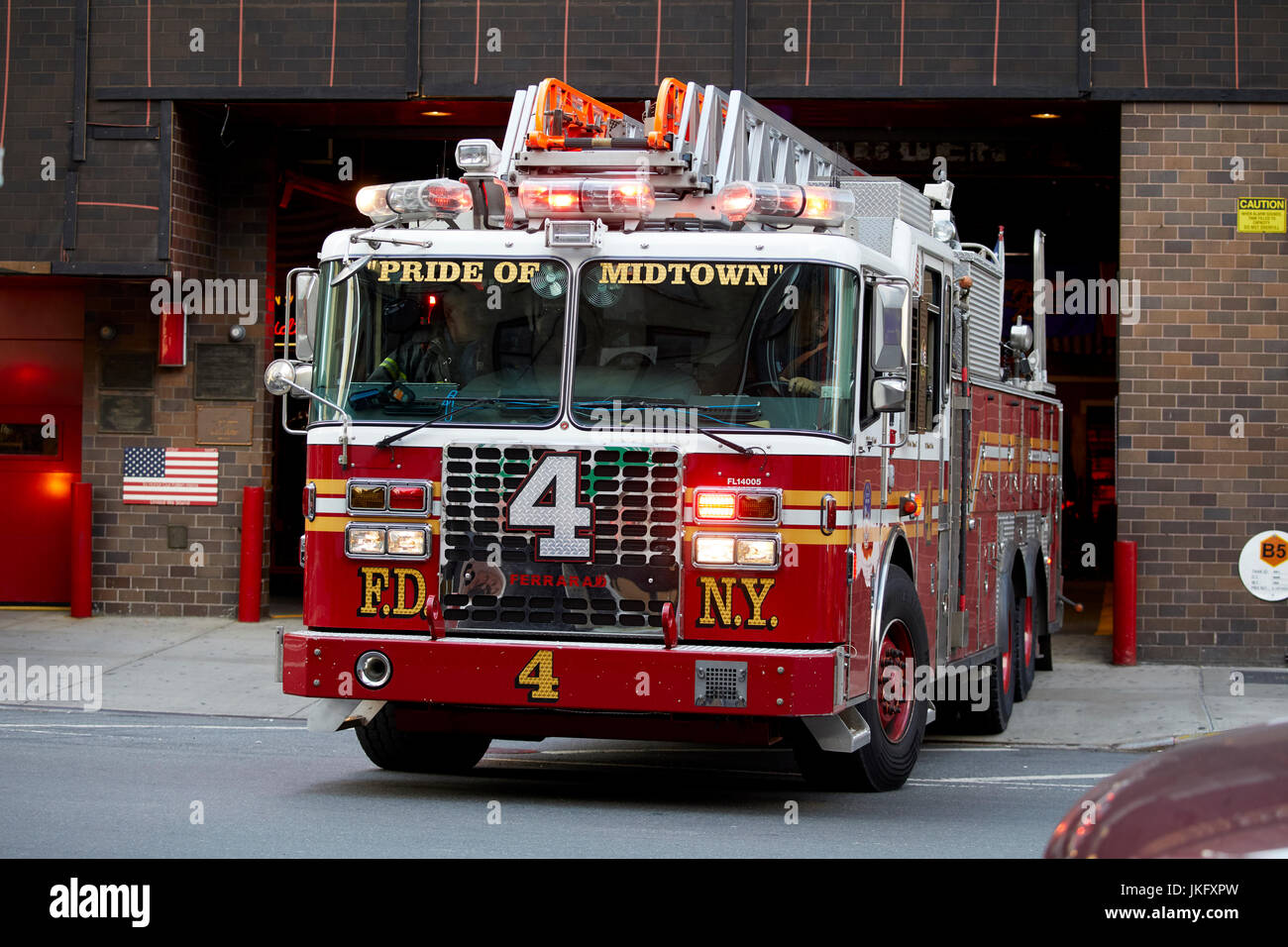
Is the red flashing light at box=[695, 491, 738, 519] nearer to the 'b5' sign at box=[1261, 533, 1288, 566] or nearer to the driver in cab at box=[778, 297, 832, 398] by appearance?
the driver in cab at box=[778, 297, 832, 398]

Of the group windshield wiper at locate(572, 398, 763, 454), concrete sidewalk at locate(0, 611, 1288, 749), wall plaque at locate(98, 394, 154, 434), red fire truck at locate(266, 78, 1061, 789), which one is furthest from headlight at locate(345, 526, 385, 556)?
wall plaque at locate(98, 394, 154, 434)

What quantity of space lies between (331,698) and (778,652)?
229 centimetres

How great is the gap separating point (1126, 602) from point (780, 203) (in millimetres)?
7633

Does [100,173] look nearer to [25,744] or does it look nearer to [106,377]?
[106,377]

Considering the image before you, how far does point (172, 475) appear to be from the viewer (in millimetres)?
17047

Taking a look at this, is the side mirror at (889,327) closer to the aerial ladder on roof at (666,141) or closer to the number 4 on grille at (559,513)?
the aerial ladder on roof at (666,141)

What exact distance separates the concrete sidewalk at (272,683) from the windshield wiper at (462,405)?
4965mm

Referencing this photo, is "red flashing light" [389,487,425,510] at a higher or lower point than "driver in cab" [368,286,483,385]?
lower

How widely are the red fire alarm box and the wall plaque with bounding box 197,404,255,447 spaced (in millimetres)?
527

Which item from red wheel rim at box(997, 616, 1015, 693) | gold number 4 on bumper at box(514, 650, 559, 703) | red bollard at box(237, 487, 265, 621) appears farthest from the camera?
red bollard at box(237, 487, 265, 621)

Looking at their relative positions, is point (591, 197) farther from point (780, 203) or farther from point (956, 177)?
point (956, 177)

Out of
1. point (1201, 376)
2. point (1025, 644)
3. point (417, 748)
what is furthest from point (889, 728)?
point (1201, 376)

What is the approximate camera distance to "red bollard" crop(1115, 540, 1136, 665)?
15.0 meters
